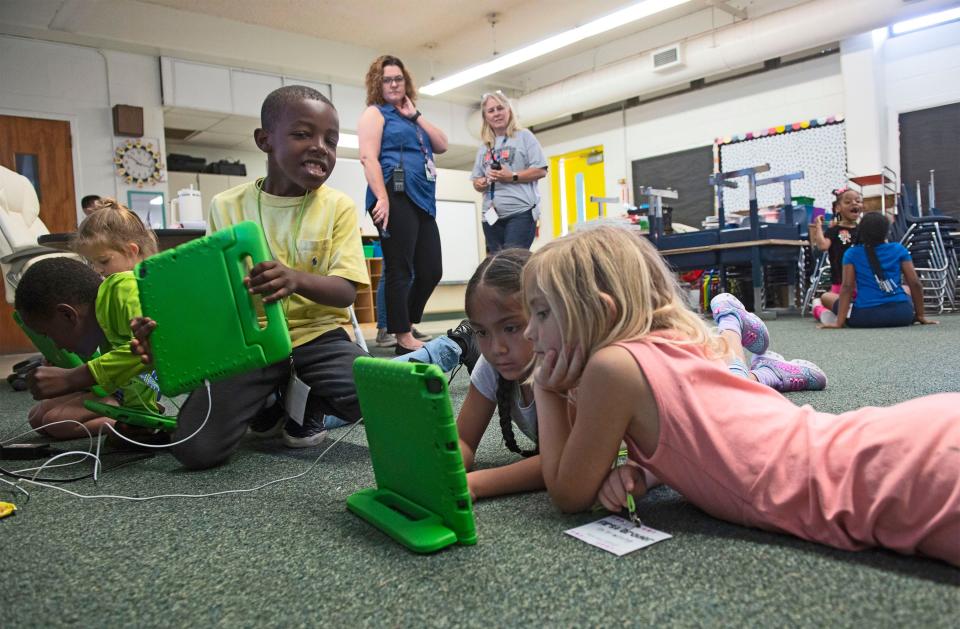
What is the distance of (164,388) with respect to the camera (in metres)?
1.17

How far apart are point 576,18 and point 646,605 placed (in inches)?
285

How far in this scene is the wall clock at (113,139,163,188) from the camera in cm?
605

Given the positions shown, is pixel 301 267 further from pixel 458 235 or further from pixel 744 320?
pixel 458 235

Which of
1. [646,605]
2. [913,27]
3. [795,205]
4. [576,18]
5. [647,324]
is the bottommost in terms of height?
[646,605]

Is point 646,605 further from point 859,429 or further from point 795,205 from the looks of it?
point 795,205

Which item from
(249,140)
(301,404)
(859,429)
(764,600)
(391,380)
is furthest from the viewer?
(249,140)

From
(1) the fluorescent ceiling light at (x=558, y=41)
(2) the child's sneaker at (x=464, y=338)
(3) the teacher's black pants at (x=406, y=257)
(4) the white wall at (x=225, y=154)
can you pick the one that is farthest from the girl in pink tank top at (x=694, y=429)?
(4) the white wall at (x=225, y=154)

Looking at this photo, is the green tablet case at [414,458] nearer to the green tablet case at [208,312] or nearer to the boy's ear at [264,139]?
the green tablet case at [208,312]

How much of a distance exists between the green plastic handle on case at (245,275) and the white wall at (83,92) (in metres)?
5.85

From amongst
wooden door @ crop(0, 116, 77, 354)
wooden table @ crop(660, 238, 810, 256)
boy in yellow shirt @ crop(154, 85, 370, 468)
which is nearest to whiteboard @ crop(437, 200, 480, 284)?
wooden table @ crop(660, 238, 810, 256)

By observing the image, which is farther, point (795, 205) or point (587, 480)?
point (795, 205)

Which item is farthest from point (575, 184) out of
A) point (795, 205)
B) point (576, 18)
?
point (795, 205)

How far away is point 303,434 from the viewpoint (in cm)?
150

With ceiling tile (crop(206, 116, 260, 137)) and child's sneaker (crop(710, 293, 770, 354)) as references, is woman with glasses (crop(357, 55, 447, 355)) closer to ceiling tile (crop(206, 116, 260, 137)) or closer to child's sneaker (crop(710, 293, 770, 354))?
child's sneaker (crop(710, 293, 770, 354))
